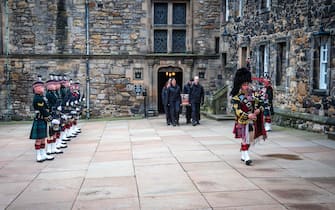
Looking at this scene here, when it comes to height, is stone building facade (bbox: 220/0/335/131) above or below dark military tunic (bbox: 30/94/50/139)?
above

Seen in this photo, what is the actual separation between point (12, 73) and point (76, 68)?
3.20m

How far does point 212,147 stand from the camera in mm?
11219

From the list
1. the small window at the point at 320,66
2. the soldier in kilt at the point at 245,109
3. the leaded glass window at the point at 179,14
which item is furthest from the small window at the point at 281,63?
the leaded glass window at the point at 179,14

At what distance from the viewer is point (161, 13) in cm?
2259

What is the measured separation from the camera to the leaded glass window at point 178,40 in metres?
22.7

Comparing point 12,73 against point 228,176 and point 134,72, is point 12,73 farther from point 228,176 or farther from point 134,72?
point 228,176

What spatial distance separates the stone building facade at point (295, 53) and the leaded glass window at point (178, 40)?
3916mm

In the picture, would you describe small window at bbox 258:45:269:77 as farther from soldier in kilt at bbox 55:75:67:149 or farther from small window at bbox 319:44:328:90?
soldier in kilt at bbox 55:75:67:149

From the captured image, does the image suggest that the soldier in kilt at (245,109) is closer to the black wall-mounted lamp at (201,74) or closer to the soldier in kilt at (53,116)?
the soldier in kilt at (53,116)

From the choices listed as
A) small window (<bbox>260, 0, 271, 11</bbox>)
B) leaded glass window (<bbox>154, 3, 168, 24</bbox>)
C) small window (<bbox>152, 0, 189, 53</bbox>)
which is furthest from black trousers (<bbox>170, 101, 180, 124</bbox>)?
leaded glass window (<bbox>154, 3, 168, 24</bbox>)

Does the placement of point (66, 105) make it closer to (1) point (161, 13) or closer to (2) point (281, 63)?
(2) point (281, 63)

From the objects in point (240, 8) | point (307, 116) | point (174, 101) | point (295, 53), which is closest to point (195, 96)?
point (174, 101)

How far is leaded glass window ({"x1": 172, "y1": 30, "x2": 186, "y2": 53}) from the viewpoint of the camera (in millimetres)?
22734

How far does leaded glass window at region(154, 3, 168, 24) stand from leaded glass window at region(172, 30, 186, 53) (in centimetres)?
85
